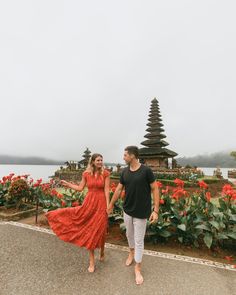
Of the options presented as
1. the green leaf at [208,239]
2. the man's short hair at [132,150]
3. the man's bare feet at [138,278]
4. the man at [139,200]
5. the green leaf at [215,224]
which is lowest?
the man's bare feet at [138,278]

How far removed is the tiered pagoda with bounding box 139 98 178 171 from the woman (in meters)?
29.9

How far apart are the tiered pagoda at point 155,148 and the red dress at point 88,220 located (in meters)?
30.0

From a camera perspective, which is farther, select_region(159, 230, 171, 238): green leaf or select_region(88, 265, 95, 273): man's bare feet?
select_region(159, 230, 171, 238): green leaf

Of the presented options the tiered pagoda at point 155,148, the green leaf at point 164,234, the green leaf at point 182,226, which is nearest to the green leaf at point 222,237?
the green leaf at point 182,226

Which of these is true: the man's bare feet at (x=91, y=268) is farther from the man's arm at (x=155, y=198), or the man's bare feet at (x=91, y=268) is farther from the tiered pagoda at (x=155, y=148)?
the tiered pagoda at (x=155, y=148)

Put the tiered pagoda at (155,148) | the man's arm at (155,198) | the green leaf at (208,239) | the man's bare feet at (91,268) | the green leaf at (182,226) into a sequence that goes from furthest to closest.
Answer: the tiered pagoda at (155,148)
the green leaf at (182,226)
the green leaf at (208,239)
the man's bare feet at (91,268)
the man's arm at (155,198)

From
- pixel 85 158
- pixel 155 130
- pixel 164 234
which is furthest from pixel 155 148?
pixel 164 234

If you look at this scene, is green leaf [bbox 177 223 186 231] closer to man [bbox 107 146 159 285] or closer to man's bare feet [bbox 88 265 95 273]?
man [bbox 107 146 159 285]

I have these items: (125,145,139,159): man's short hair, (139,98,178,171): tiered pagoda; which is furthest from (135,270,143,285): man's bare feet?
(139,98,178,171): tiered pagoda

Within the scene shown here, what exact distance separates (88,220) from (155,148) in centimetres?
3335

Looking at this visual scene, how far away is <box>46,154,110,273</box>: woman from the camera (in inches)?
160

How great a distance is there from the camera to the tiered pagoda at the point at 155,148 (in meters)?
35.8

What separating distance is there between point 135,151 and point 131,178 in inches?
21.0

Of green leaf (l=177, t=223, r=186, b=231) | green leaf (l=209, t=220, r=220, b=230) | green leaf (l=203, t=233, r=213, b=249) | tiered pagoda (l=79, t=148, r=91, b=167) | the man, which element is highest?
tiered pagoda (l=79, t=148, r=91, b=167)
